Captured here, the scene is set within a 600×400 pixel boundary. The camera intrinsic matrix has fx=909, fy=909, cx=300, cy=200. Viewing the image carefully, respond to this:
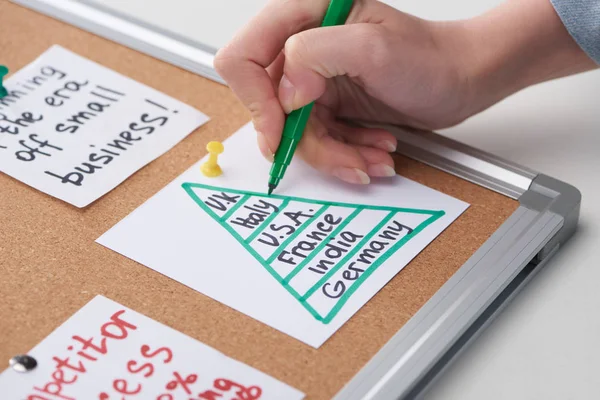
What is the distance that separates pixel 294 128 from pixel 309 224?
3.9 inches

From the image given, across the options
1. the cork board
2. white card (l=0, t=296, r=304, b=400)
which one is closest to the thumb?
the cork board

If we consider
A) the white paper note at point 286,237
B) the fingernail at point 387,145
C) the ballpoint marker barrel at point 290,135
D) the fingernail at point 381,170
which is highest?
the fingernail at point 387,145

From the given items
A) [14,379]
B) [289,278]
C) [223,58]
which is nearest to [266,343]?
[289,278]

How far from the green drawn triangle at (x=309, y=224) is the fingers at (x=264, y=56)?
6 cm

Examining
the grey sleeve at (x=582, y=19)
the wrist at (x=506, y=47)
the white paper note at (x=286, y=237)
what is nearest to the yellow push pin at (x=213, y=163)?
the white paper note at (x=286, y=237)

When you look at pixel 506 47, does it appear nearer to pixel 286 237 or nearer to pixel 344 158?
pixel 344 158

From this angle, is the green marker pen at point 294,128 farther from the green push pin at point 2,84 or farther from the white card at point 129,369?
the green push pin at point 2,84

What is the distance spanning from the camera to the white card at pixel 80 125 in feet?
2.80

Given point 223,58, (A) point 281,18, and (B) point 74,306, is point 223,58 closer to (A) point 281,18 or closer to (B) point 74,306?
(A) point 281,18

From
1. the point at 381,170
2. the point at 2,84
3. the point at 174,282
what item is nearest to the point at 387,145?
the point at 381,170

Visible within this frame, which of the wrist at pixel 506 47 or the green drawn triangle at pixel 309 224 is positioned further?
the wrist at pixel 506 47

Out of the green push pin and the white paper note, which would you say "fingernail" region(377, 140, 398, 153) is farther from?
the green push pin

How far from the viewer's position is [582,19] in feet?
2.92

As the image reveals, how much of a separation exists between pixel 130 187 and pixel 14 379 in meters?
0.24
